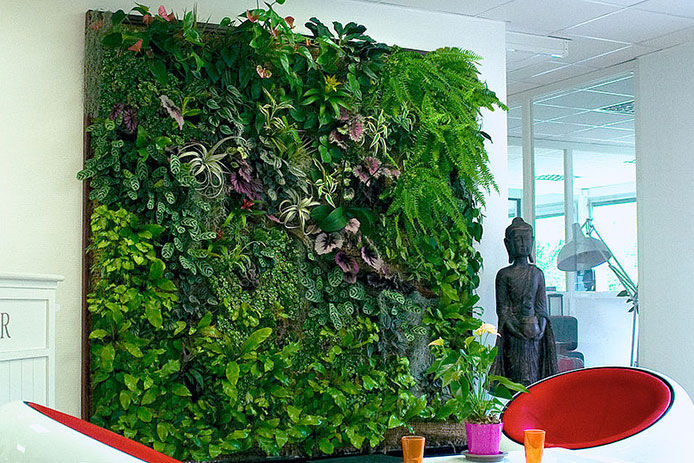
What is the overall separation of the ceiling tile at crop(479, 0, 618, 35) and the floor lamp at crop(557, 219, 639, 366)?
5.84 ft

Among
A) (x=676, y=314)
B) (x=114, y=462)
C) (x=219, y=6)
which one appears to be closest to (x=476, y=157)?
(x=219, y=6)

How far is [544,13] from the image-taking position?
5457 millimetres

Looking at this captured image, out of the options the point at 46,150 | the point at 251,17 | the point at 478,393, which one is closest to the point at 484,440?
the point at 478,393

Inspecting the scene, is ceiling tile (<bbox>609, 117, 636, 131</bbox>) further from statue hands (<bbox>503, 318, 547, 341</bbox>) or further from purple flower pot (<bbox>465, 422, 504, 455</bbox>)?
purple flower pot (<bbox>465, 422, 504, 455</bbox>)

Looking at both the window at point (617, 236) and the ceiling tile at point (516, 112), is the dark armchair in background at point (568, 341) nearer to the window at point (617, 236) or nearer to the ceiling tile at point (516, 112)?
the window at point (617, 236)

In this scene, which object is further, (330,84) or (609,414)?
(330,84)

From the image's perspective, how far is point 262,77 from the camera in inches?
184

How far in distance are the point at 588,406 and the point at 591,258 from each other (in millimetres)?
2926

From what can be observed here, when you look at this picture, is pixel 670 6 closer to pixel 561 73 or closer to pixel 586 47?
pixel 586 47

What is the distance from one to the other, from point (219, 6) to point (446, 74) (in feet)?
4.58

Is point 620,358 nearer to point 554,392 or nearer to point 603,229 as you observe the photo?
point 603,229

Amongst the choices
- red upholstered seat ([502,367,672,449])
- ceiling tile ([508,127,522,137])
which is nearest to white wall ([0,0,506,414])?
red upholstered seat ([502,367,672,449])

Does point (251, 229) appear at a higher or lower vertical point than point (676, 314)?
higher

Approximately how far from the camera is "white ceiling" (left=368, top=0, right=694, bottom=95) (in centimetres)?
528
